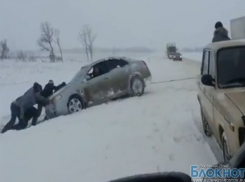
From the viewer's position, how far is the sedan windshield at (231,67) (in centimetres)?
455

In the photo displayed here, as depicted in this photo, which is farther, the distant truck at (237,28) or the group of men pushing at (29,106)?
the group of men pushing at (29,106)

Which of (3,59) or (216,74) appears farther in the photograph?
(3,59)

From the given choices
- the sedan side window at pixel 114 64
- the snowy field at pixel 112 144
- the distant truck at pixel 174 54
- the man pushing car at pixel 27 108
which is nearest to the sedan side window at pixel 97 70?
the sedan side window at pixel 114 64

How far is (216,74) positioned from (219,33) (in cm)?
414

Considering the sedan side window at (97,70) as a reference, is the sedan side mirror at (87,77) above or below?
below

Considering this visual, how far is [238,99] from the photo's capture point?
400 centimetres

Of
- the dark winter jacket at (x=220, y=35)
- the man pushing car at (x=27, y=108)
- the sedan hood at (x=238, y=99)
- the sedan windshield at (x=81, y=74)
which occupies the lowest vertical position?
the man pushing car at (x=27, y=108)

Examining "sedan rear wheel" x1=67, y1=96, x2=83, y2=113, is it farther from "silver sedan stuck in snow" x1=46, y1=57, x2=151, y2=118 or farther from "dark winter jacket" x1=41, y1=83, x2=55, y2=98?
"dark winter jacket" x1=41, y1=83, x2=55, y2=98

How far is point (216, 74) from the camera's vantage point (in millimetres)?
4699

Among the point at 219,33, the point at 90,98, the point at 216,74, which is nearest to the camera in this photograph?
the point at 216,74

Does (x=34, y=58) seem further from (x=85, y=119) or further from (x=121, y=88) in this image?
(x=85, y=119)

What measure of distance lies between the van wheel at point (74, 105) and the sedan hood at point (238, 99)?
23.1ft

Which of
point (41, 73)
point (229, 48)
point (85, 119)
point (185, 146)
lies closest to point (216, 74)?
point (229, 48)

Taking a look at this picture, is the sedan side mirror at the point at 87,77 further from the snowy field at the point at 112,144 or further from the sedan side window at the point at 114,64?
the snowy field at the point at 112,144
